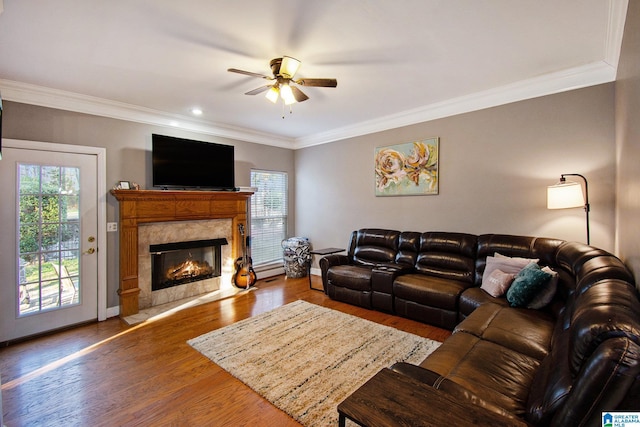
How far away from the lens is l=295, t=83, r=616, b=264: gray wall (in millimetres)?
2980

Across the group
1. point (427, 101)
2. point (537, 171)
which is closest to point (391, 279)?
point (537, 171)

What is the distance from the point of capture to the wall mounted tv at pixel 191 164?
4.03 metres

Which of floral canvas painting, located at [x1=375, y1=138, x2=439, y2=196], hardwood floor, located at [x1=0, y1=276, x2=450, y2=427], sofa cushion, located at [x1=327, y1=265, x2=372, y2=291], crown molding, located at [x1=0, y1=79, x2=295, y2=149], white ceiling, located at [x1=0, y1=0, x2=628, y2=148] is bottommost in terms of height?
hardwood floor, located at [x1=0, y1=276, x2=450, y2=427]

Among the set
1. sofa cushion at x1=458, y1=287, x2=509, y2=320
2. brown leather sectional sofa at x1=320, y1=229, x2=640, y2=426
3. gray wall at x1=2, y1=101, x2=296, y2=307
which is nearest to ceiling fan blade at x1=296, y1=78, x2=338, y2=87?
brown leather sectional sofa at x1=320, y1=229, x2=640, y2=426

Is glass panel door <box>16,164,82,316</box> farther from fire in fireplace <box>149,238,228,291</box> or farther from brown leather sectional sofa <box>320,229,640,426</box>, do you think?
brown leather sectional sofa <box>320,229,640,426</box>

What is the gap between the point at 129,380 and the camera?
238cm

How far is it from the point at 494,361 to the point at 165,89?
4.05 m

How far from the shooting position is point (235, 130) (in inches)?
199

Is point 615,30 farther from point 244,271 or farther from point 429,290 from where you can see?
point 244,271

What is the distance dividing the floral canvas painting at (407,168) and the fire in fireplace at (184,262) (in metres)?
2.88

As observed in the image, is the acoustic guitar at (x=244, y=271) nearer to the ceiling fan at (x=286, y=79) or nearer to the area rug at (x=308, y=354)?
the area rug at (x=308, y=354)

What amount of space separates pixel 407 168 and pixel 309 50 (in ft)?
8.31

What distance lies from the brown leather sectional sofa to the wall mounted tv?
7.20 ft

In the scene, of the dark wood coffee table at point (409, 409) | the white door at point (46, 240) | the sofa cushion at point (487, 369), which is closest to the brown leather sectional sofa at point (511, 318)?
the sofa cushion at point (487, 369)
